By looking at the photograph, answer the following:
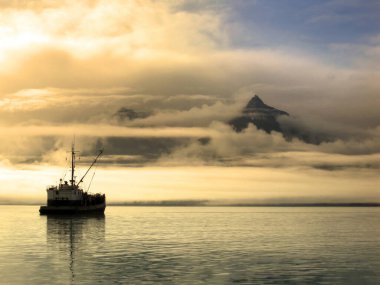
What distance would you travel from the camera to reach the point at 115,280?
51156 mm

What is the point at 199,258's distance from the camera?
69000 millimetres

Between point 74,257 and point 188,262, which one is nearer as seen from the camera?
point 188,262

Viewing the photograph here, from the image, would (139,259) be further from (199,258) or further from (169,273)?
(169,273)

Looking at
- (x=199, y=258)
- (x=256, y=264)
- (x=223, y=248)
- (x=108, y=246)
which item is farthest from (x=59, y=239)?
(x=256, y=264)

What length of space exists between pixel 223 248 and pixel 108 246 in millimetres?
18101

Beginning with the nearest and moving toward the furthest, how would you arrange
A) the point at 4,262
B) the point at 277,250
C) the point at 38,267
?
1. the point at 38,267
2. the point at 4,262
3. the point at 277,250

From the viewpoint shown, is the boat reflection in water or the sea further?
the boat reflection in water

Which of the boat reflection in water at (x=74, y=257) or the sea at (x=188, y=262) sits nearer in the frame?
the sea at (x=188, y=262)

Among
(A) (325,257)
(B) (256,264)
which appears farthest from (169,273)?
(A) (325,257)

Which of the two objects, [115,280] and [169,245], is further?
[169,245]

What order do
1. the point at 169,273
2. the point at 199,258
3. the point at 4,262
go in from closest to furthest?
the point at 169,273 → the point at 4,262 → the point at 199,258

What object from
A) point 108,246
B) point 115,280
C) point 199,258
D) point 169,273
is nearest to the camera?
point 115,280

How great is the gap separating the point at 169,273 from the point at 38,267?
14857mm

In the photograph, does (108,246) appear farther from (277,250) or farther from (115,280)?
(115,280)
